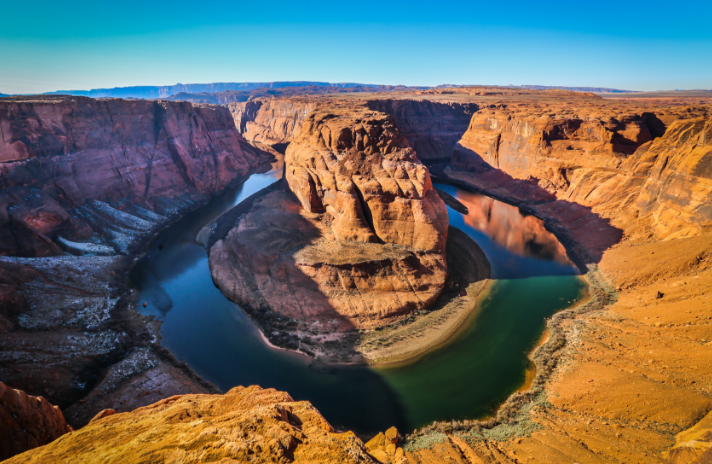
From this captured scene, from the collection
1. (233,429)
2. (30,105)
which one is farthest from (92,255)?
(233,429)

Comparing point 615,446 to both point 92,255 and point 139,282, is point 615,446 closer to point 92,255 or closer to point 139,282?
point 139,282

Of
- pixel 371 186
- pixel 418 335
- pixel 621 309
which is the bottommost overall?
pixel 418 335

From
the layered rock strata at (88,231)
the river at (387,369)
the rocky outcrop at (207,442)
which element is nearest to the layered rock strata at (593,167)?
the river at (387,369)

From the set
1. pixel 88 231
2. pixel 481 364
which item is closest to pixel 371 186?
pixel 481 364

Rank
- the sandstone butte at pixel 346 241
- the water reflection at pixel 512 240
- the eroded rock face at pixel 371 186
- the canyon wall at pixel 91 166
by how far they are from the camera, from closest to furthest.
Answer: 1. the sandstone butte at pixel 346 241
2. the eroded rock face at pixel 371 186
3. the canyon wall at pixel 91 166
4. the water reflection at pixel 512 240

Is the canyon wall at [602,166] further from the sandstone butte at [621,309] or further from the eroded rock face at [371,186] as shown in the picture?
the eroded rock face at [371,186]

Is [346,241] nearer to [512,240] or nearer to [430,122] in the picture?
[512,240]

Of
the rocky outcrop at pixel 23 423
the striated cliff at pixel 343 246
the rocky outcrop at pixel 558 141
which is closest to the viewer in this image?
the rocky outcrop at pixel 23 423
